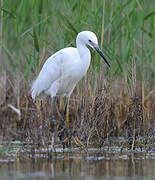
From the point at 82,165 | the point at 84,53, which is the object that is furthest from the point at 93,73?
the point at 82,165

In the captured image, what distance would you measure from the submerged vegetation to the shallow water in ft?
0.77

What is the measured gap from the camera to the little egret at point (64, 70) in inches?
284

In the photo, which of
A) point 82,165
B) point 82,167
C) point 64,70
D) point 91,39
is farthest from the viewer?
point 64,70

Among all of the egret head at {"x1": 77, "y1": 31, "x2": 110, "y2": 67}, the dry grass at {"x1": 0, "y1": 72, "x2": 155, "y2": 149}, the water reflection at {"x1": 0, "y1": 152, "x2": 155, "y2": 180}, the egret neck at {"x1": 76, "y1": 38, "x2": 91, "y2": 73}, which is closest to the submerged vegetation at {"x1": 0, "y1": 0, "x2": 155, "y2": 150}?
the dry grass at {"x1": 0, "y1": 72, "x2": 155, "y2": 149}

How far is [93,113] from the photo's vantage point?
6.44m

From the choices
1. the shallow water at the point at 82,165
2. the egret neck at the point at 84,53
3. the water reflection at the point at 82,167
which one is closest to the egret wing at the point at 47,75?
the egret neck at the point at 84,53

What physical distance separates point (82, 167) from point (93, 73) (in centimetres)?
208

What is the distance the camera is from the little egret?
721 centimetres

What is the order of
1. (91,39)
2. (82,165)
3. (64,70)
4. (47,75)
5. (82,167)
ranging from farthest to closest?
1. (47,75)
2. (64,70)
3. (91,39)
4. (82,165)
5. (82,167)

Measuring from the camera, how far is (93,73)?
7219mm

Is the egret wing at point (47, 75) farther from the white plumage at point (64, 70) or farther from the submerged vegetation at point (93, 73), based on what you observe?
the submerged vegetation at point (93, 73)

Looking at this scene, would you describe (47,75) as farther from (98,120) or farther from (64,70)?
(98,120)

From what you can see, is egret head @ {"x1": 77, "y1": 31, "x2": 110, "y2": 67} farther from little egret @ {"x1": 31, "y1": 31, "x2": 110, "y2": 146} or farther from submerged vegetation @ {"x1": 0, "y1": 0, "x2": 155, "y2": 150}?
submerged vegetation @ {"x1": 0, "y1": 0, "x2": 155, "y2": 150}

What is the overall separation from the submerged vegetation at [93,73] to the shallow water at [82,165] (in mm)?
234
